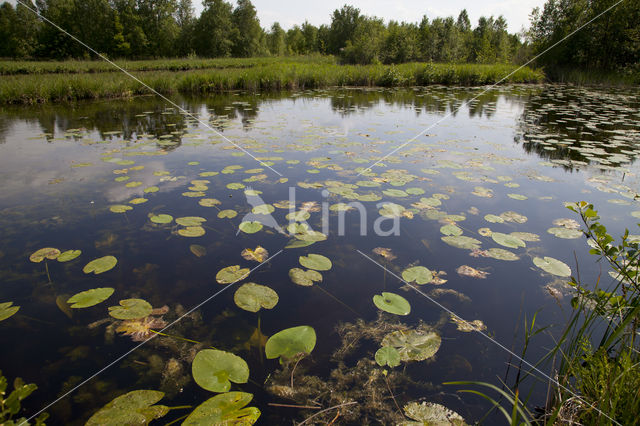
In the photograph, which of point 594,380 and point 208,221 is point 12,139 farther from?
point 594,380

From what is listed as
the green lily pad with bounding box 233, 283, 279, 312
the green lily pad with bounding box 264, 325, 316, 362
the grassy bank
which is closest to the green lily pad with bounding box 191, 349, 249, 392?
the green lily pad with bounding box 264, 325, 316, 362

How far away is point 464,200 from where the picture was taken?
2885mm

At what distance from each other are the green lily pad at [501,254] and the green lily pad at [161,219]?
2.43 meters

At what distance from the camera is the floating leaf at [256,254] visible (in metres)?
2.03

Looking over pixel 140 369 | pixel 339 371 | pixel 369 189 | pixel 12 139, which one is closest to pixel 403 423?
pixel 339 371

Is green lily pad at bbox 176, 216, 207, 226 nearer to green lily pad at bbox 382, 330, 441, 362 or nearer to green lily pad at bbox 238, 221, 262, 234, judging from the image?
green lily pad at bbox 238, 221, 262, 234

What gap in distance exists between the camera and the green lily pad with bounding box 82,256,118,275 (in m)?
1.87

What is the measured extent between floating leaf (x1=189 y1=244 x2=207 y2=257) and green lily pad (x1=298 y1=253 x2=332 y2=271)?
68cm

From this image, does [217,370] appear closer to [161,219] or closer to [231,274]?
[231,274]

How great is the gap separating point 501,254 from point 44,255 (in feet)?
10.0

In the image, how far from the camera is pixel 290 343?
4.55ft

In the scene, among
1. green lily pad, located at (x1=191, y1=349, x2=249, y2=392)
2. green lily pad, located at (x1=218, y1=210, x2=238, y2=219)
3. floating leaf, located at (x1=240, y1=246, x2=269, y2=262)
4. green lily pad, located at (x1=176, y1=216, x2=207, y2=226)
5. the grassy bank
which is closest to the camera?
green lily pad, located at (x1=191, y1=349, x2=249, y2=392)

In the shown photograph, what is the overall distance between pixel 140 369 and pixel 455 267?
70.6 inches

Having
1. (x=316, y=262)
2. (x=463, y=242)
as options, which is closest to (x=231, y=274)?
(x=316, y=262)
